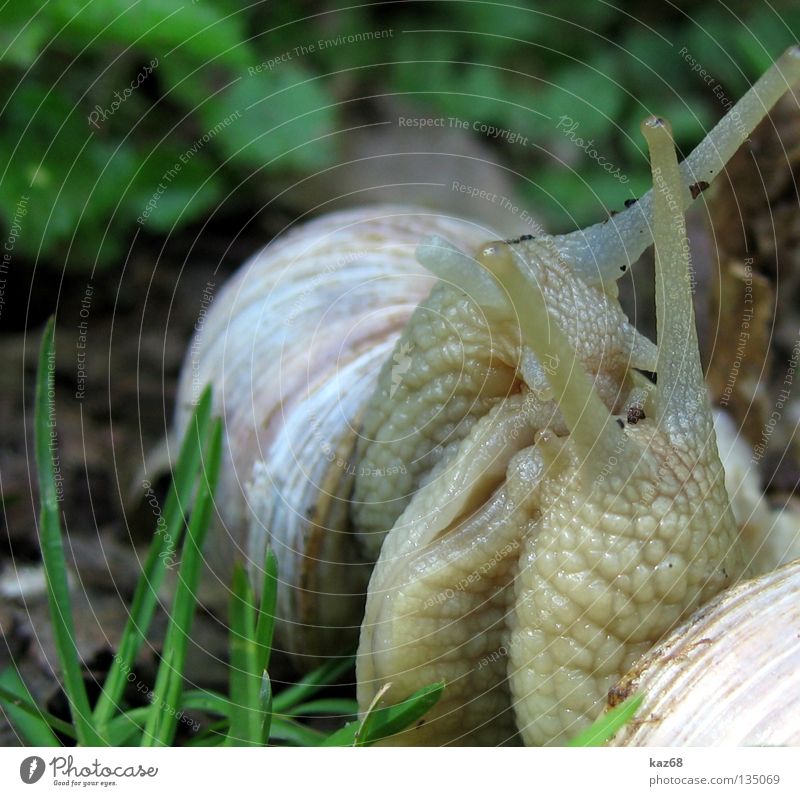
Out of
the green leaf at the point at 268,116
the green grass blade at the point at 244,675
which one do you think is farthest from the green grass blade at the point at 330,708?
the green leaf at the point at 268,116

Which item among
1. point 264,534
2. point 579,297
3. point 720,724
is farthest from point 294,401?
point 720,724

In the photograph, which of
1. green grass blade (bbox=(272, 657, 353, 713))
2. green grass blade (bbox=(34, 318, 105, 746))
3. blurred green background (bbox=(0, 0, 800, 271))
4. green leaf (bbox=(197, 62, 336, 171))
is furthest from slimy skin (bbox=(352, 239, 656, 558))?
green leaf (bbox=(197, 62, 336, 171))

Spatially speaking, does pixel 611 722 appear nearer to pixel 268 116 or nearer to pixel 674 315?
pixel 674 315

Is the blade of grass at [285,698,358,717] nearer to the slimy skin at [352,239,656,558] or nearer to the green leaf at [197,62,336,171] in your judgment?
the slimy skin at [352,239,656,558]

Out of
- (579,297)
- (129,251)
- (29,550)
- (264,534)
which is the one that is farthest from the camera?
(129,251)

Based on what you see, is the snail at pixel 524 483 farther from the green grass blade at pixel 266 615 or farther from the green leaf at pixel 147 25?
the green leaf at pixel 147 25

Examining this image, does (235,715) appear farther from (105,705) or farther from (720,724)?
(720,724)
